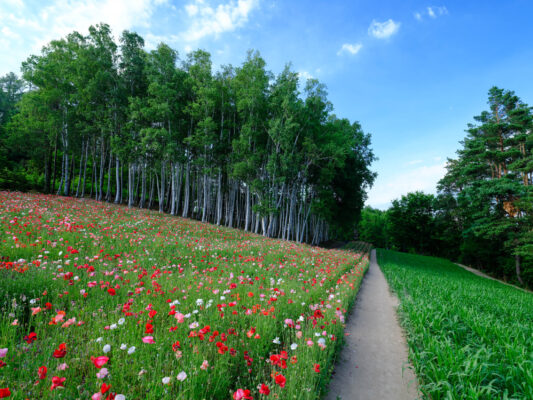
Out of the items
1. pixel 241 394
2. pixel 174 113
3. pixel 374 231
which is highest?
pixel 174 113

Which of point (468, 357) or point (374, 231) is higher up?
point (374, 231)

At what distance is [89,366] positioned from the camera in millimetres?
2064

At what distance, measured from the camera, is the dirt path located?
107 inches

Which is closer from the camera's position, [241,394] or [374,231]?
[241,394]

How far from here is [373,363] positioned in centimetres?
335

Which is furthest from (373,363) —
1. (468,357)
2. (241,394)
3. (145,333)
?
(145,333)

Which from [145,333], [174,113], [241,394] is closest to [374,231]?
[174,113]

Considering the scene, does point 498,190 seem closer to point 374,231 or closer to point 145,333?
point 145,333

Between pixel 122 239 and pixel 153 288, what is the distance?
4.33 m

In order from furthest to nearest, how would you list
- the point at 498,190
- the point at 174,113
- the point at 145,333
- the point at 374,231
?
the point at 374,231
the point at 174,113
the point at 498,190
the point at 145,333

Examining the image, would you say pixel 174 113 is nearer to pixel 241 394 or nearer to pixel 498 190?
pixel 241 394

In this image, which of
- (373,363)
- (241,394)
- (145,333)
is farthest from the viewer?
(373,363)

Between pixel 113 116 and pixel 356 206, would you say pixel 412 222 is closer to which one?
pixel 356 206

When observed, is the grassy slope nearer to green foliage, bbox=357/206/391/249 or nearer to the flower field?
the flower field
